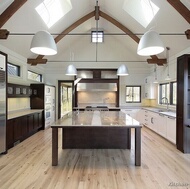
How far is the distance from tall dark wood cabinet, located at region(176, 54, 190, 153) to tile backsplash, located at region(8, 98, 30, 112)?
4936mm

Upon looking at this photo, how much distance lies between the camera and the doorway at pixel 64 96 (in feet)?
28.2

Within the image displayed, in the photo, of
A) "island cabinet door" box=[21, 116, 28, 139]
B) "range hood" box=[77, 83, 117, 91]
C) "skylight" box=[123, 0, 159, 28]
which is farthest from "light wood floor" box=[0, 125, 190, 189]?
"range hood" box=[77, 83, 117, 91]

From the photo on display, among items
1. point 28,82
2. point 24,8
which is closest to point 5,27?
point 24,8

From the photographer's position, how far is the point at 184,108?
4137 millimetres

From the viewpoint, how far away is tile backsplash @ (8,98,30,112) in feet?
18.1

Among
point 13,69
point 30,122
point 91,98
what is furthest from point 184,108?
point 13,69

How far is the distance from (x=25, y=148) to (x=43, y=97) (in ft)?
9.00

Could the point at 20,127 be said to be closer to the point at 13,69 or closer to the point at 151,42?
the point at 13,69

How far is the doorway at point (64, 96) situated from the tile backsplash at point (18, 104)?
200 centimetres

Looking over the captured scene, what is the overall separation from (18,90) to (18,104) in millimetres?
538

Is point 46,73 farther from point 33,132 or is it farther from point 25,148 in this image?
point 25,148

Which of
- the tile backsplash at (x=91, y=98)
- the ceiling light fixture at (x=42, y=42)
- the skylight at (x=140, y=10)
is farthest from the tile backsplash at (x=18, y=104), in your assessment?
the skylight at (x=140, y=10)

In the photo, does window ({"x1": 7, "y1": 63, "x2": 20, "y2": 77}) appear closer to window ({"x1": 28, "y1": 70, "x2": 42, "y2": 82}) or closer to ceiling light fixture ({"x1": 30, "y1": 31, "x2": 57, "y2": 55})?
window ({"x1": 28, "y1": 70, "x2": 42, "y2": 82})

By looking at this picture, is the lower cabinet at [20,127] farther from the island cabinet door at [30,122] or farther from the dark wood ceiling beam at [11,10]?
the dark wood ceiling beam at [11,10]
